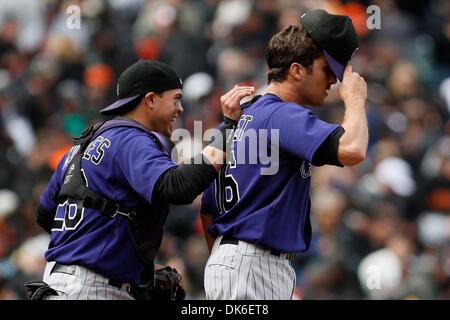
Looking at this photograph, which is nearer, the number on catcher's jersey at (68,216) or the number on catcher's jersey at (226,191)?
the number on catcher's jersey at (226,191)

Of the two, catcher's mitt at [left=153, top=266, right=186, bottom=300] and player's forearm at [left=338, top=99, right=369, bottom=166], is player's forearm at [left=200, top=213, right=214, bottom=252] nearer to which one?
catcher's mitt at [left=153, top=266, right=186, bottom=300]

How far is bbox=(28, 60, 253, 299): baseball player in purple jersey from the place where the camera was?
176 inches

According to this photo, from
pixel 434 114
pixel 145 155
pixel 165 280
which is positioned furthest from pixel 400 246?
pixel 145 155

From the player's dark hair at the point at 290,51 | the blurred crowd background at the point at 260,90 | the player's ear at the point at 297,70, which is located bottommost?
the player's ear at the point at 297,70

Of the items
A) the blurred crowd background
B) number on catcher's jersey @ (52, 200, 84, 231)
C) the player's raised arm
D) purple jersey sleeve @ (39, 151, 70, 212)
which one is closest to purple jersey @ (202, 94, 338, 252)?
the player's raised arm

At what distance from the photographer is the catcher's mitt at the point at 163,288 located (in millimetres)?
4758

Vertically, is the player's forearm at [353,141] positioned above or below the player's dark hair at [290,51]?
below

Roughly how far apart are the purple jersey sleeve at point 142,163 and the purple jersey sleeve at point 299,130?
1.65ft

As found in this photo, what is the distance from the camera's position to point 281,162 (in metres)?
4.39

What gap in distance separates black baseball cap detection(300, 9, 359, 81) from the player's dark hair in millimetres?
37

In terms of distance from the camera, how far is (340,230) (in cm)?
884
